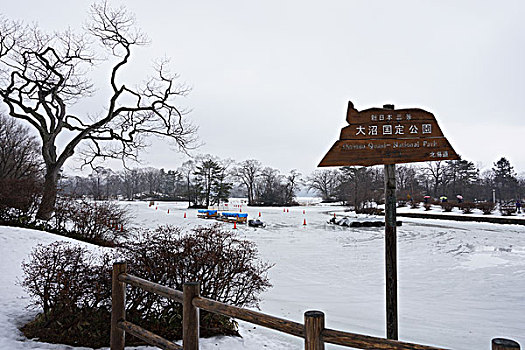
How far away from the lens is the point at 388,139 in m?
4.30

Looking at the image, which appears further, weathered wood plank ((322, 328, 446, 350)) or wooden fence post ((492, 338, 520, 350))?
weathered wood plank ((322, 328, 446, 350))

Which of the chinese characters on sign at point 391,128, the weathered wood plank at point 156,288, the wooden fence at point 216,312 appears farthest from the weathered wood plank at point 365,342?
the chinese characters on sign at point 391,128

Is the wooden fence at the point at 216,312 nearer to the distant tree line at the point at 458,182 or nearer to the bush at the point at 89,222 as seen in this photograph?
the bush at the point at 89,222

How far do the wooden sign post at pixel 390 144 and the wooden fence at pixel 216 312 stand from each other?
86.9 inches

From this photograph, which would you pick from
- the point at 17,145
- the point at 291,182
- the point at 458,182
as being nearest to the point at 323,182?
the point at 291,182

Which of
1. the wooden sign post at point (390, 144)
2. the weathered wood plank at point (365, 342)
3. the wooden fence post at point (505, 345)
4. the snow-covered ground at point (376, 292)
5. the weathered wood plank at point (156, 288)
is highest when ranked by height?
the wooden sign post at point (390, 144)

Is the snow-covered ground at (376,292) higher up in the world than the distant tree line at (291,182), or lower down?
lower down

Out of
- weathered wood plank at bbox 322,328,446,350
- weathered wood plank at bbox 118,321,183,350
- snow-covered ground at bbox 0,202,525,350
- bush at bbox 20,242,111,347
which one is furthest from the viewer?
snow-covered ground at bbox 0,202,525,350

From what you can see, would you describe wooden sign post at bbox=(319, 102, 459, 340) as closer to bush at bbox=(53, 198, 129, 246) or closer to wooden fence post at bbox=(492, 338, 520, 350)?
wooden fence post at bbox=(492, 338, 520, 350)

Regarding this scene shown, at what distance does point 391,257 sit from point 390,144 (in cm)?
131

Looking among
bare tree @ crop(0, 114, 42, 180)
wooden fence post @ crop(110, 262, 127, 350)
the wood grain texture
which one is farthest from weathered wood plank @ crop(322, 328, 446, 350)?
bare tree @ crop(0, 114, 42, 180)

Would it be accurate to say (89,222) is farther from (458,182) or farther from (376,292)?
(458,182)

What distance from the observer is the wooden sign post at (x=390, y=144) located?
4.23 metres

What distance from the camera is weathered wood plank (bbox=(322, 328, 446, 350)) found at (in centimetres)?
198
